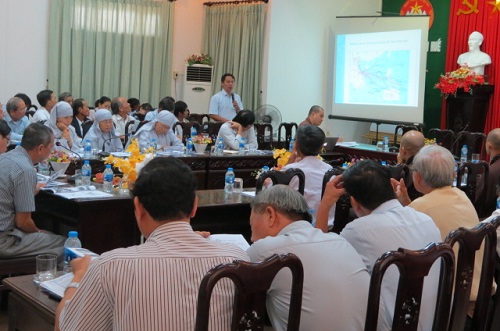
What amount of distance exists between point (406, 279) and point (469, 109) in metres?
7.97

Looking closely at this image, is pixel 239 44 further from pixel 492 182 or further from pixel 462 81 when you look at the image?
pixel 492 182

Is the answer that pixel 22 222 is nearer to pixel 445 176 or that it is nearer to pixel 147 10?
pixel 445 176

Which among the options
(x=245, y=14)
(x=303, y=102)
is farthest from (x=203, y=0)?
(x=303, y=102)

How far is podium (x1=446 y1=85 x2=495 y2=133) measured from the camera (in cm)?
942

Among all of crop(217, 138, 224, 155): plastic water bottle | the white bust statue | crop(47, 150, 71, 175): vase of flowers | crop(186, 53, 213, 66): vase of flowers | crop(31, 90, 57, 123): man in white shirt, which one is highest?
the white bust statue

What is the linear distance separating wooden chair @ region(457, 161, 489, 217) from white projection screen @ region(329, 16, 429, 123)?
15.6 feet

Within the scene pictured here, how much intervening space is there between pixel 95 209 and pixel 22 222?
1.88ft

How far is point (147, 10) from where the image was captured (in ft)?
36.0

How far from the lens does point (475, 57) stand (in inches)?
386

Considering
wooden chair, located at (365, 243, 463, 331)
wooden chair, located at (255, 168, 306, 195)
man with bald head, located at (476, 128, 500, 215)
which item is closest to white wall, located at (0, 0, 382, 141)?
man with bald head, located at (476, 128, 500, 215)

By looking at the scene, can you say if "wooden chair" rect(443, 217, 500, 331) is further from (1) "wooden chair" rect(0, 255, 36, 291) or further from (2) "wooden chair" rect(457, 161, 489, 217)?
(2) "wooden chair" rect(457, 161, 489, 217)

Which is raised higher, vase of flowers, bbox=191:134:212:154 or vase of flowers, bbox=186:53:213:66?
vase of flowers, bbox=186:53:213:66

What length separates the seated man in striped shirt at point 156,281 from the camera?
5.69ft

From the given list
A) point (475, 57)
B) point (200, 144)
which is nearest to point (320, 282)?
point (200, 144)
